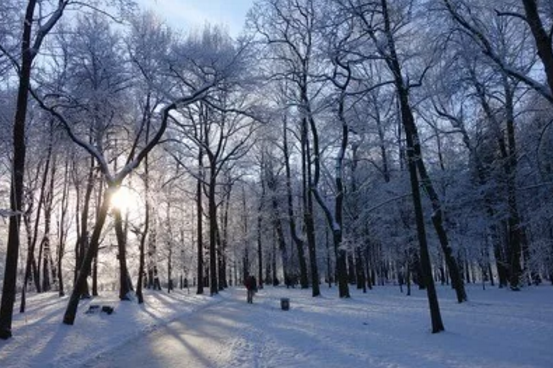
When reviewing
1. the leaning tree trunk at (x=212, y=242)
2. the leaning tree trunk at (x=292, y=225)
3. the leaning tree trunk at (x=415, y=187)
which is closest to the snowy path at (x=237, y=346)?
the leaning tree trunk at (x=415, y=187)

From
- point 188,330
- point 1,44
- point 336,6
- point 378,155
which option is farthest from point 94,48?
point 378,155

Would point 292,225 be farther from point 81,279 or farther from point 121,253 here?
point 81,279

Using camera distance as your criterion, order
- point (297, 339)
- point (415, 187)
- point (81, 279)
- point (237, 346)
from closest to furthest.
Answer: point (237, 346) < point (297, 339) < point (415, 187) < point (81, 279)

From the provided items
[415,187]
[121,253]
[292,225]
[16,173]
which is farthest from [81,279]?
[292,225]

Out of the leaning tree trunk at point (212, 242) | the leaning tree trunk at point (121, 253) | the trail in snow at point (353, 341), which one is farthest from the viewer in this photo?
the leaning tree trunk at point (212, 242)

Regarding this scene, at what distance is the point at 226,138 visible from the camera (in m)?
35.1

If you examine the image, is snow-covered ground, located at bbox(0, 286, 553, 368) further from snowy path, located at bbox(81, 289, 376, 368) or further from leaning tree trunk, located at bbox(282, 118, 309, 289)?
leaning tree trunk, located at bbox(282, 118, 309, 289)

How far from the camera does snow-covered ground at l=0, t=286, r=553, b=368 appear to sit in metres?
10.8

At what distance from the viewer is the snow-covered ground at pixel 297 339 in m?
10.8

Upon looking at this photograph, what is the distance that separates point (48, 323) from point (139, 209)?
17781 millimetres

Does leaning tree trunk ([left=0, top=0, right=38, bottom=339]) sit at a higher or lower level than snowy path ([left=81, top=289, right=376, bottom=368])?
higher

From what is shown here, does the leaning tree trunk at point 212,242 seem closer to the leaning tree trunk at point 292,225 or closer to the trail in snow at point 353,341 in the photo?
the leaning tree trunk at point 292,225

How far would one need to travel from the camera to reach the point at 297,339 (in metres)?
13.6

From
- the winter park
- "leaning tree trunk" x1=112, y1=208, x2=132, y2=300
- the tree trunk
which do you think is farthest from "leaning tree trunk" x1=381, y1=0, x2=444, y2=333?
"leaning tree trunk" x1=112, y1=208, x2=132, y2=300
